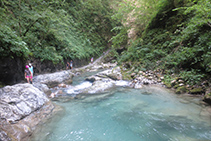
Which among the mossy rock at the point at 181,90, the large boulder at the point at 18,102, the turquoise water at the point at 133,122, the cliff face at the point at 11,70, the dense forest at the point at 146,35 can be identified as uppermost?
the dense forest at the point at 146,35

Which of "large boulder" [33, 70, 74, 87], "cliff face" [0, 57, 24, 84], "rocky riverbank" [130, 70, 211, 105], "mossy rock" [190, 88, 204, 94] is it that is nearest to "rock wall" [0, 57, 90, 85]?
"cliff face" [0, 57, 24, 84]

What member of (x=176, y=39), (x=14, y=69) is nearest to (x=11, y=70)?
(x=14, y=69)

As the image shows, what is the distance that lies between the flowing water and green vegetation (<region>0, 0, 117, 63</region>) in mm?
4808

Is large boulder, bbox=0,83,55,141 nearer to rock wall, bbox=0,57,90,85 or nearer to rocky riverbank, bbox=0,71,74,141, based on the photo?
rocky riverbank, bbox=0,71,74,141

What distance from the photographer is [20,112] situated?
348 centimetres

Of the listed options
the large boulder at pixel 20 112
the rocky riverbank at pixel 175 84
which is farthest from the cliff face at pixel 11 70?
the rocky riverbank at pixel 175 84

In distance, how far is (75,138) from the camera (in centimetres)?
292

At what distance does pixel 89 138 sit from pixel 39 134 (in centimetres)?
143

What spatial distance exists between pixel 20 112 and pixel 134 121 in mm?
3570

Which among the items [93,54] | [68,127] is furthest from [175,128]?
[93,54]

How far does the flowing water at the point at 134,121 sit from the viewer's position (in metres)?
2.87

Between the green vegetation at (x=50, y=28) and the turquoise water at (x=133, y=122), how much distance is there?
483 cm

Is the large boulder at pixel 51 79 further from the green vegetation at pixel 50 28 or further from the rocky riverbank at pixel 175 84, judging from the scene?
the rocky riverbank at pixel 175 84

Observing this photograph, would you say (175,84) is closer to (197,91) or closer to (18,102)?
(197,91)
